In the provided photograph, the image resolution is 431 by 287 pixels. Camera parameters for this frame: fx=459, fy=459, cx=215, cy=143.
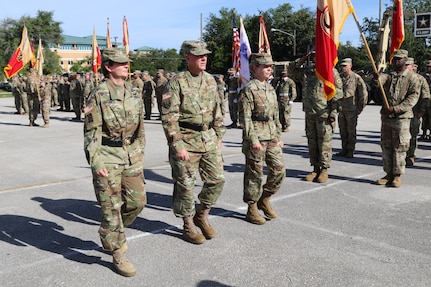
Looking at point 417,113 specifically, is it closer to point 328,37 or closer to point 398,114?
point 398,114

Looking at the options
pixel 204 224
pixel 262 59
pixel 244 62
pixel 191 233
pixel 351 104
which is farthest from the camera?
pixel 351 104

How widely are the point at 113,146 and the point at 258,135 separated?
1825 millimetres

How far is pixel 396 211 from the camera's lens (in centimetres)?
572

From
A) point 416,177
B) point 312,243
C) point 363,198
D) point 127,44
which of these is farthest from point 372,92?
point 312,243

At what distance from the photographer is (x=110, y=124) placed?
388 cm

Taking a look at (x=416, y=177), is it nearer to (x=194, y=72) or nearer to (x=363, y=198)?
(x=363, y=198)

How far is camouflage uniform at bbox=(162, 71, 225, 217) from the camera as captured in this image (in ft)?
14.9

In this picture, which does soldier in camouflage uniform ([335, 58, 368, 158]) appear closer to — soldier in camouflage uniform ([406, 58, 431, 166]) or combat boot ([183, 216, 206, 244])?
soldier in camouflage uniform ([406, 58, 431, 166])

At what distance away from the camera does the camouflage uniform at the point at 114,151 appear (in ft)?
12.6

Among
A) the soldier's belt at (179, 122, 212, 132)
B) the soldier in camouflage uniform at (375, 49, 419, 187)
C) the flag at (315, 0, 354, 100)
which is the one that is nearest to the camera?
the soldier's belt at (179, 122, 212, 132)

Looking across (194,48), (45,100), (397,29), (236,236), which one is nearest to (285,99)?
(397,29)

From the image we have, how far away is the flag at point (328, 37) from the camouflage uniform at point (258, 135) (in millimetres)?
1476

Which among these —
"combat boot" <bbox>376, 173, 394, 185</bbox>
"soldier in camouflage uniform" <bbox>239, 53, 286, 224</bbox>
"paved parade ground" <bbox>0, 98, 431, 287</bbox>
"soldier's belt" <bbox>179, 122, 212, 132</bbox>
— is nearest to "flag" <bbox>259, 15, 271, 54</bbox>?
"paved parade ground" <bbox>0, 98, 431, 287</bbox>

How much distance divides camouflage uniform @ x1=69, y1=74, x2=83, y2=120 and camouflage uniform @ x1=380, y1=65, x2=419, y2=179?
14.5 metres
